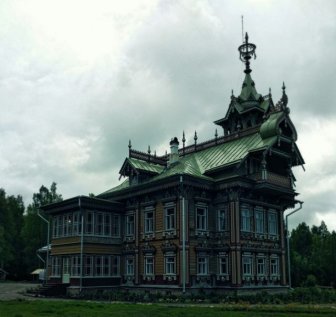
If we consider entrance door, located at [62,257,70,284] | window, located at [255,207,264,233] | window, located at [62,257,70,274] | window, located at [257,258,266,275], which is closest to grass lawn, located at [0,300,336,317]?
window, located at [257,258,266,275]

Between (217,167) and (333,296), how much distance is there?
494 inches

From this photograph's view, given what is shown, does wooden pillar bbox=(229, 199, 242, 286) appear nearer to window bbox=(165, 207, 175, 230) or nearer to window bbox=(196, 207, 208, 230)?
window bbox=(196, 207, 208, 230)

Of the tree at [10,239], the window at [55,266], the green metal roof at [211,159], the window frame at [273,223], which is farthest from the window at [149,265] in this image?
the tree at [10,239]

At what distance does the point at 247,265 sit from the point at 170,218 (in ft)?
22.1

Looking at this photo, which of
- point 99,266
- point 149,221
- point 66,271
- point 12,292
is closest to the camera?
point 149,221

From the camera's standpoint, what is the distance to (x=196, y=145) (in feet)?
143

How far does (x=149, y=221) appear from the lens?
124ft

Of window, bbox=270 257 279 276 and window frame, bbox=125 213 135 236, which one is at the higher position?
window frame, bbox=125 213 135 236

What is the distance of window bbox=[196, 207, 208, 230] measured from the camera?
35406 mm

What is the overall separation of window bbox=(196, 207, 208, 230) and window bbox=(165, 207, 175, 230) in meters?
1.82

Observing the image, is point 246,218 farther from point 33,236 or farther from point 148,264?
point 33,236

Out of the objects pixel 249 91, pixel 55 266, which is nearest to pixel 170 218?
pixel 55 266

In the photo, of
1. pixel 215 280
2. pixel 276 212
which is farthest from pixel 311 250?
pixel 215 280

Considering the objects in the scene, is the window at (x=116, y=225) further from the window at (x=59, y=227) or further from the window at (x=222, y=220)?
the window at (x=222, y=220)
